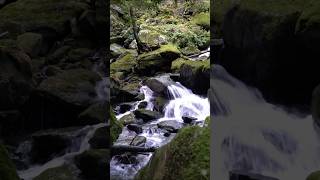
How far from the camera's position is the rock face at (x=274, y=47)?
2346 millimetres

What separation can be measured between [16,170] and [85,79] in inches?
29.1

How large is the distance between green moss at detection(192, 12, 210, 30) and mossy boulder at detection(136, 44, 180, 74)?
237 mm

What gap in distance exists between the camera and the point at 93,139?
9.50 ft

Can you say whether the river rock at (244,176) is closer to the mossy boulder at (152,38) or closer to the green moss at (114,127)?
the green moss at (114,127)

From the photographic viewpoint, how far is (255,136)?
2.54 meters

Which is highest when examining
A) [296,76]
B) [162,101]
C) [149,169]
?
[296,76]

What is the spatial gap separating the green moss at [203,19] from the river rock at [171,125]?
69 centimetres

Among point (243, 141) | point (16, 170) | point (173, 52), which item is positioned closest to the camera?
point (243, 141)

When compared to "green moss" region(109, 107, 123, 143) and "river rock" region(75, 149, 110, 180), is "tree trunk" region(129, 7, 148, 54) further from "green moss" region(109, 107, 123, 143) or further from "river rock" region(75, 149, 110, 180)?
"river rock" region(75, 149, 110, 180)

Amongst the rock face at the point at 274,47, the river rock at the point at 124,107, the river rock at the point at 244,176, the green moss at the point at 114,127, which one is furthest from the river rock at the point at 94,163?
the rock face at the point at 274,47

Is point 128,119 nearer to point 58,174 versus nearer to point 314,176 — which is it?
point 58,174

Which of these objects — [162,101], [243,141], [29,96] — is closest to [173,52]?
[162,101]

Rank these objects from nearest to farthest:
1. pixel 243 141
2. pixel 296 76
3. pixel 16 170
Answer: pixel 296 76
pixel 243 141
pixel 16 170

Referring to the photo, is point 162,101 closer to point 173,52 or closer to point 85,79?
point 173,52
